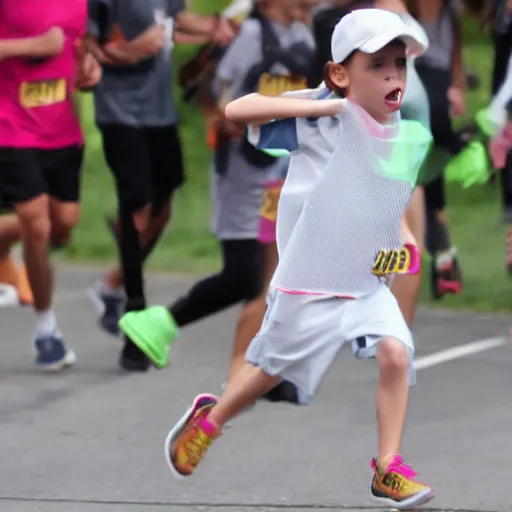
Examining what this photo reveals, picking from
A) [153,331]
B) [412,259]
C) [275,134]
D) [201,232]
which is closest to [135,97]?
[153,331]

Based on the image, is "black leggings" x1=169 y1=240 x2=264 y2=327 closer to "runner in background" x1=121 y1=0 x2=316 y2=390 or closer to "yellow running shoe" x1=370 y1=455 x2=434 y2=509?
"runner in background" x1=121 y1=0 x2=316 y2=390

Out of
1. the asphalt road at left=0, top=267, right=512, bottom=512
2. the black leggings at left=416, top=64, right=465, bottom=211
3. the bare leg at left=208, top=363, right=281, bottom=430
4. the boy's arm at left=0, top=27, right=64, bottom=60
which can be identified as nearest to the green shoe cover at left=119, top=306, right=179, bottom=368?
the asphalt road at left=0, top=267, right=512, bottom=512

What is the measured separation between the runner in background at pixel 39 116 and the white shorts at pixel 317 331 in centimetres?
240

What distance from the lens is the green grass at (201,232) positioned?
1003cm

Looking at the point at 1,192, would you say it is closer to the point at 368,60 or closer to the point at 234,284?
the point at 234,284

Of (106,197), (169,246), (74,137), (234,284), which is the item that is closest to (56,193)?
(74,137)

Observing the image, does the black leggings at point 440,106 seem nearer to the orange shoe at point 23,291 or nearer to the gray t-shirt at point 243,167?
the gray t-shirt at point 243,167

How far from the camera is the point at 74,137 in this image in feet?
25.2

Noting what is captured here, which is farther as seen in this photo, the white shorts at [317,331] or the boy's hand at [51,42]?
the boy's hand at [51,42]

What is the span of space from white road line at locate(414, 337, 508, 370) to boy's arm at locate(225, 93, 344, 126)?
2755 mm

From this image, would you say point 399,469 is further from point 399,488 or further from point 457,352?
point 457,352

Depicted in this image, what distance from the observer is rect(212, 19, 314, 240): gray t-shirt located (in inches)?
274

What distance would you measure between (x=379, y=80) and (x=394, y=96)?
6 centimetres

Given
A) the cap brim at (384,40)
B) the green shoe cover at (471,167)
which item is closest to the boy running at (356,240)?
the cap brim at (384,40)
